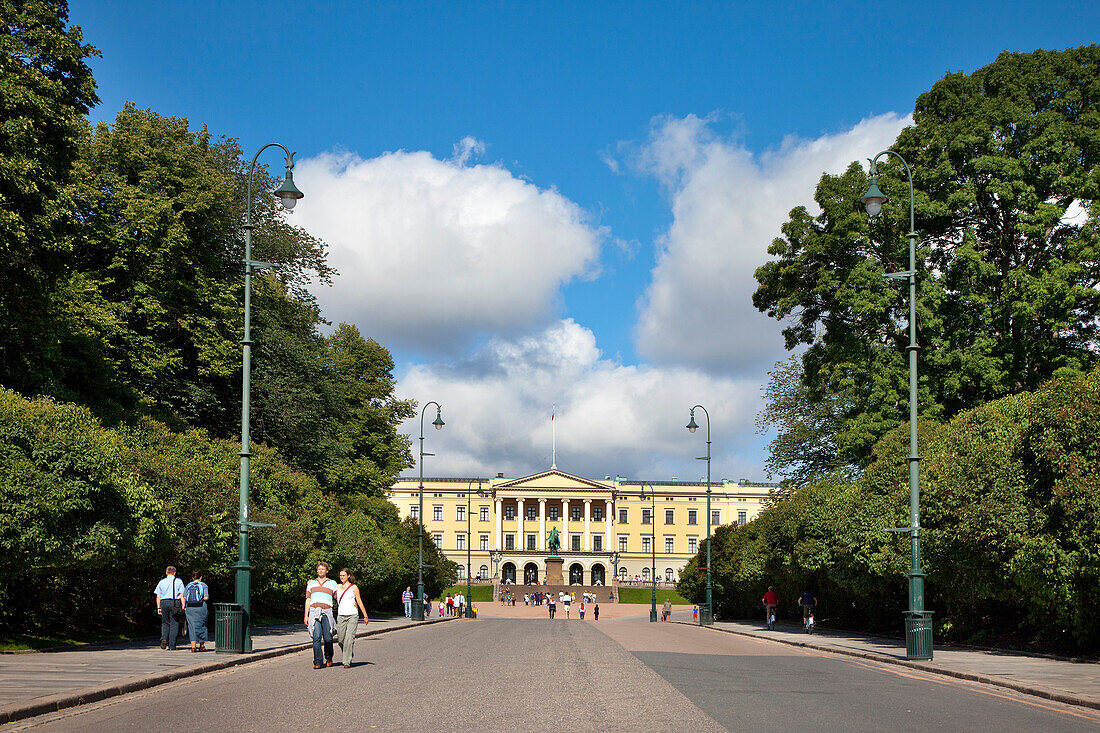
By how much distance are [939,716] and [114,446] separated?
58.1ft

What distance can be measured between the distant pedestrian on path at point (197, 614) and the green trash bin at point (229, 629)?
68 cm

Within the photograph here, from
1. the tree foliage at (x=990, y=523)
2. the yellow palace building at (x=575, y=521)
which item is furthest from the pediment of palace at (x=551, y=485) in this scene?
the tree foliage at (x=990, y=523)

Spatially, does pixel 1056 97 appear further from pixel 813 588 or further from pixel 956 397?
pixel 813 588

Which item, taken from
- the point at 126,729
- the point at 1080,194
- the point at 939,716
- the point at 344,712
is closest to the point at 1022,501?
the point at 939,716

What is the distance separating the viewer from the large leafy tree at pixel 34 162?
22672 mm

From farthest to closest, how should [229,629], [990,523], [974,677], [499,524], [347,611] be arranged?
[499,524]
[990,523]
[229,629]
[347,611]
[974,677]

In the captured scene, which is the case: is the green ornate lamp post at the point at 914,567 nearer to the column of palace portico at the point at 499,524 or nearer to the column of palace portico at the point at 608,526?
the column of palace portico at the point at 608,526

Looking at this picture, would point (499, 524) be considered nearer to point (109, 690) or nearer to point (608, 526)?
point (608, 526)

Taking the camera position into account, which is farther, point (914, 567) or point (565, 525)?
point (565, 525)

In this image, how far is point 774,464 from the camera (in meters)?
53.6

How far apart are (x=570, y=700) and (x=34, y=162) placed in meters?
18.0

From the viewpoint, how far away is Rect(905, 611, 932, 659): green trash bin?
20531 millimetres

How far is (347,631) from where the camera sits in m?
18.5

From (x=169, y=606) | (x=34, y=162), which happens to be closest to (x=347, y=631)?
(x=169, y=606)
